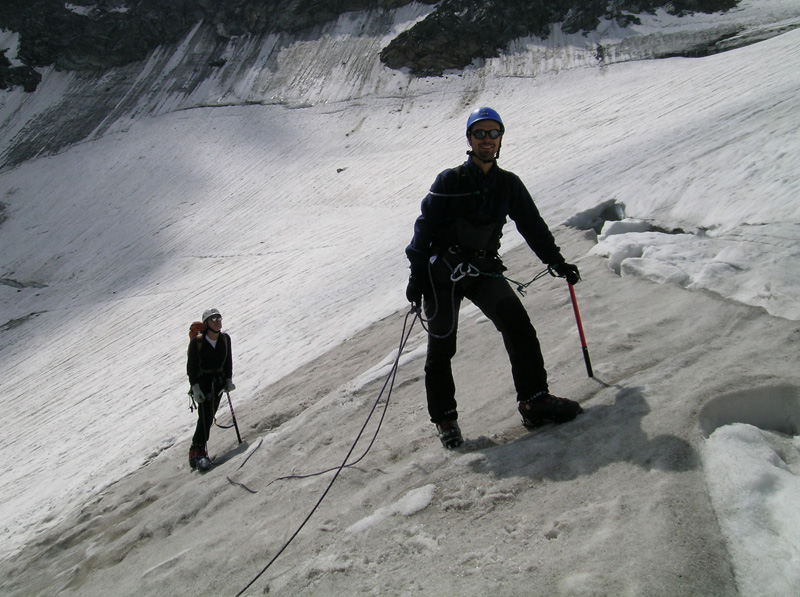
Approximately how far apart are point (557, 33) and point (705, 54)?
Answer: 7.92 metres

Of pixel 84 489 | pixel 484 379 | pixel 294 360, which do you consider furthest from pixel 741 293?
pixel 84 489

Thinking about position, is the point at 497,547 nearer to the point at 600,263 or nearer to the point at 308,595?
the point at 308,595

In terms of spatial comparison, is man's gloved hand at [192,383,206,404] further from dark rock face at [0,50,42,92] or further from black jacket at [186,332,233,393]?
dark rock face at [0,50,42,92]

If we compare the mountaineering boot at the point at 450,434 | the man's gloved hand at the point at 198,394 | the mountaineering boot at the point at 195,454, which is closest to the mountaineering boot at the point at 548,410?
the mountaineering boot at the point at 450,434

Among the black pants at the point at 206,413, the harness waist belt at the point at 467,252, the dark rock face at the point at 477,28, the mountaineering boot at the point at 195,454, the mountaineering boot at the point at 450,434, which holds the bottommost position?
the mountaineering boot at the point at 195,454

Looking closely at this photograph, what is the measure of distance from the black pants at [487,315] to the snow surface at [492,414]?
338 mm

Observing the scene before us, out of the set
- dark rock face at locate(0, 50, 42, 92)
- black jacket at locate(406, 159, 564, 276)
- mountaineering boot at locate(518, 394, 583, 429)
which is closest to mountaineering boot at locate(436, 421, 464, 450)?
mountaineering boot at locate(518, 394, 583, 429)

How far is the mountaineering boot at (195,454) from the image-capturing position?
5777 mm

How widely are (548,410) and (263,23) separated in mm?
36693

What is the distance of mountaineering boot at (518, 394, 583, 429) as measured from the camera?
11.2 ft

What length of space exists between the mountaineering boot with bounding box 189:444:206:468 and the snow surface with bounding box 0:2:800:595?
0.39 feet

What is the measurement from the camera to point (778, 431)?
3004 millimetres

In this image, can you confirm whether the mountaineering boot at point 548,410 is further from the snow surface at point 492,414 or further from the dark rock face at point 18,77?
the dark rock face at point 18,77

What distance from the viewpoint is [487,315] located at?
363 cm
